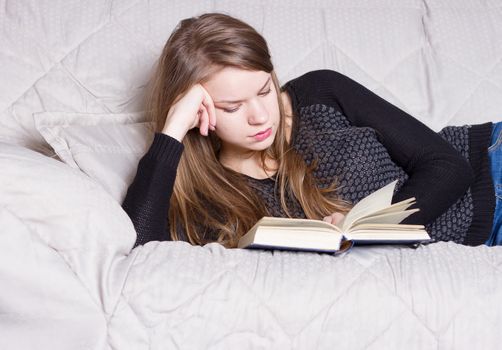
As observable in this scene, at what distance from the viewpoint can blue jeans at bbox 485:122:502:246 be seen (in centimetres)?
160

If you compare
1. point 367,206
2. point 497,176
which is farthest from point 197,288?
point 497,176

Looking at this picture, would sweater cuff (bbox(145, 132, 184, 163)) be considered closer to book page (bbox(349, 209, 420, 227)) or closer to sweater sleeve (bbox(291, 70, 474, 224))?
sweater sleeve (bbox(291, 70, 474, 224))

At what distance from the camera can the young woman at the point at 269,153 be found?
145 centimetres

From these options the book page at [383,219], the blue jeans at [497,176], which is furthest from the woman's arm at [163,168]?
the blue jeans at [497,176]

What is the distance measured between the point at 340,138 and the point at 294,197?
17cm

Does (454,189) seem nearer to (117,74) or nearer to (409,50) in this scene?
(409,50)

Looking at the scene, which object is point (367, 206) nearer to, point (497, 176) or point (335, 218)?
point (335, 218)

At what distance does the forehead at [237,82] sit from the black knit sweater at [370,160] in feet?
0.50

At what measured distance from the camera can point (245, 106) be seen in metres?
1.44

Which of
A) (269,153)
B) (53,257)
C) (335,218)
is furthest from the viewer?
(269,153)

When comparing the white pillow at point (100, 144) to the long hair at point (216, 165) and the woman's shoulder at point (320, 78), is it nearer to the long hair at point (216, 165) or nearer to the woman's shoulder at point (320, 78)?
the long hair at point (216, 165)

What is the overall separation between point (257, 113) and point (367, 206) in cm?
34

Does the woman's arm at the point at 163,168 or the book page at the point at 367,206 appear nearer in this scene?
the book page at the point at 367,206

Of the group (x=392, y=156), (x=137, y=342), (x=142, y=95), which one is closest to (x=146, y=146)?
(x=142, y=95)
